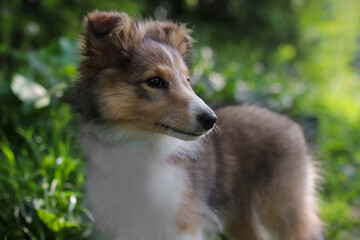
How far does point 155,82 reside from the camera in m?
2.53

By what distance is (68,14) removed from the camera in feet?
20.9

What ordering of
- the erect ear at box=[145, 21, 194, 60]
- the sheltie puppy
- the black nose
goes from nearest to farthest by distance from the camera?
the black nose, the sheltie puppy, the erect ear at box=[145, 21, 194, 60]

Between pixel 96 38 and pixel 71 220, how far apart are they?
1661 mm

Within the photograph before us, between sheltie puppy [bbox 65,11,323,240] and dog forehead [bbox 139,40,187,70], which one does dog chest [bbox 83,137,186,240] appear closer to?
sheltie puppy [bbox 65,11,323,240]

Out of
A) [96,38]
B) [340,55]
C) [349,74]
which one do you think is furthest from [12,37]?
[349,74]

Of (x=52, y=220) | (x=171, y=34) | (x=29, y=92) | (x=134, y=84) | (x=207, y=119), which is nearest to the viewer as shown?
(x=207, y=119)

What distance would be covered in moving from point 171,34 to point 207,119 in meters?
0.91

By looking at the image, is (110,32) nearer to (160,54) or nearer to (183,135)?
(160,54)

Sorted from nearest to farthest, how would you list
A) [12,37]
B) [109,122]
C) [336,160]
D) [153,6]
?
[109,122] < [336,160] < [12,37] < [153,6]

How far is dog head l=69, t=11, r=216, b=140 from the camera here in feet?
7.86

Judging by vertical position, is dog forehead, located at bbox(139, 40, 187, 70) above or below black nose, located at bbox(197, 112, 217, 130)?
above

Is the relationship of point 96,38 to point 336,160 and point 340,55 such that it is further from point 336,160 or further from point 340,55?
point 340,55

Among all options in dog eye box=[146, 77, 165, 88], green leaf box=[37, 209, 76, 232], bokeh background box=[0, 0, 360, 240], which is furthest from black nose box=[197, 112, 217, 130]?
green leaf box=[37, 209, 76, 232]

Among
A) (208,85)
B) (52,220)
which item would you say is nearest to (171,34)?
(52,220)
